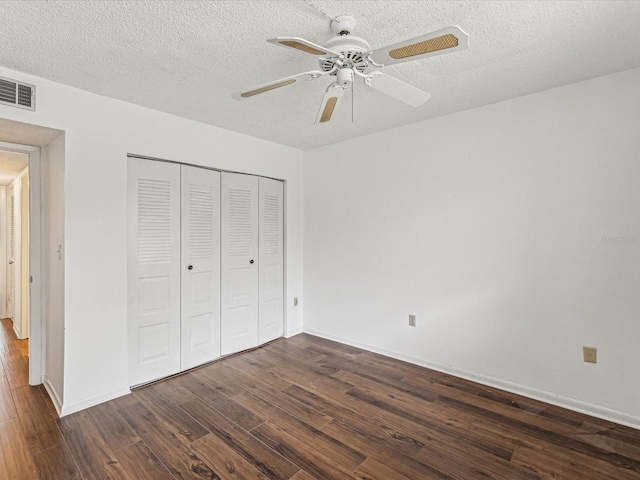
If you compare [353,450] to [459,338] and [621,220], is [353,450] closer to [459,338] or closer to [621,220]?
[459,338]

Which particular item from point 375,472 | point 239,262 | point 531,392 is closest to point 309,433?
point 375,472

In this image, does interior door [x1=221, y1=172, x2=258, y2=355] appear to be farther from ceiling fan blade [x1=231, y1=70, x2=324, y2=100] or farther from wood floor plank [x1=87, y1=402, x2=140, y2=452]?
ceiling fan blade [x1=231, y1=70, x2=324, y2=100]

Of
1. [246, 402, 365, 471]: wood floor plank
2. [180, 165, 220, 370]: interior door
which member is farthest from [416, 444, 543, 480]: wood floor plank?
[180, 165, 220, 370]: interior door

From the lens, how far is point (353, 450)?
199cm

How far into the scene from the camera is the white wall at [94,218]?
2.37 metres

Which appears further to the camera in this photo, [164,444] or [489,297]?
[489,297]

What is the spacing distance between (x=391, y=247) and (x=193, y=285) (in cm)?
205

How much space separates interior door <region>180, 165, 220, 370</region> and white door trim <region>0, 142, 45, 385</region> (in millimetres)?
1169

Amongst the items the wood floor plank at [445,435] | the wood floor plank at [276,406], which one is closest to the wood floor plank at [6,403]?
the wood floor plank at [276,406]

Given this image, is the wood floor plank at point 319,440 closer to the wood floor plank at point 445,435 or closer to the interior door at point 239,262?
the wood floor plank at point 445,435

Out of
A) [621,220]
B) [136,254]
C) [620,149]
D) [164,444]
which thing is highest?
[620,149]

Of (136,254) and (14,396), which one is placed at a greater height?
(136,254)

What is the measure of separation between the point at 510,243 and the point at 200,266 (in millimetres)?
2835

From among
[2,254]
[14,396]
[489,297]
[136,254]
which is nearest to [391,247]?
[489,297]
